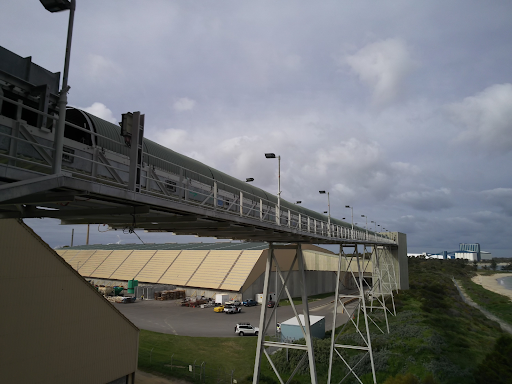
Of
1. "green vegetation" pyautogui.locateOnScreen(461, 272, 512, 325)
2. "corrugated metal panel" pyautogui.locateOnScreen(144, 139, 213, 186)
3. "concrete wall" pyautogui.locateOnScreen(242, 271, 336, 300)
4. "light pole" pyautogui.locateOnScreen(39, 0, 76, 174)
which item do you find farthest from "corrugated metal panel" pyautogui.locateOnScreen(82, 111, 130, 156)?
"green vegetation" pyautogui.locateOnScreen(461, 272, 512, 325)

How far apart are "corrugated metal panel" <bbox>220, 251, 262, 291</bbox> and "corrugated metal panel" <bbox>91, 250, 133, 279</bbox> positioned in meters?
24.0

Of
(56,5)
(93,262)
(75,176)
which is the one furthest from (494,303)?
(56,5)

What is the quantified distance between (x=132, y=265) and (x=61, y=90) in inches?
2263

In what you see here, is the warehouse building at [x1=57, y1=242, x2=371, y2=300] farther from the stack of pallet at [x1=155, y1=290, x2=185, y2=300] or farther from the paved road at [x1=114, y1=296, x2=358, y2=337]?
the paved road at [x1=114, y1=296, x2=358, y2=337]

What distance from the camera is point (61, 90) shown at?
4441mm

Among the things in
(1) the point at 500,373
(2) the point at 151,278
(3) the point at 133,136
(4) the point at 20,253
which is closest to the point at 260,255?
(2) the point at 151,278

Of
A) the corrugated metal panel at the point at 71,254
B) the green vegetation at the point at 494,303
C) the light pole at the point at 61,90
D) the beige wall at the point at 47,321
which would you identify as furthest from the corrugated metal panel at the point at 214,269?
the light pole at the point at 61,90

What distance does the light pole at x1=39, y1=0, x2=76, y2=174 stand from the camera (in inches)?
164

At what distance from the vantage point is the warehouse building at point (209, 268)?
1794 inches

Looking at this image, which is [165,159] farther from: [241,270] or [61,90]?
[241,270]

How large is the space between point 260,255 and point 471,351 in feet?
89.0

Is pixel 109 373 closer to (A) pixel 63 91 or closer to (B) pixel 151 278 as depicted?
(A) pixel 63 91

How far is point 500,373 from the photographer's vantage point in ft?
61.3

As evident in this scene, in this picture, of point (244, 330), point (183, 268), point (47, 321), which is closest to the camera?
point (47, 321)
